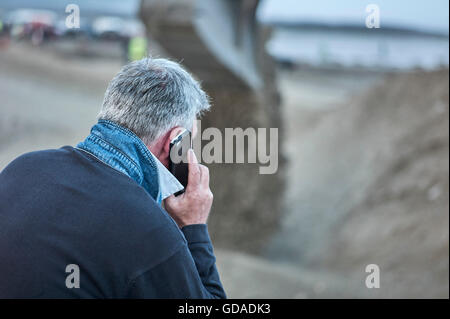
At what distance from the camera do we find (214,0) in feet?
21.4

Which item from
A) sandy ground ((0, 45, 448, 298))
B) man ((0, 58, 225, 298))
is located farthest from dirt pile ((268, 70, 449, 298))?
man ((0, 58, 225, 298))

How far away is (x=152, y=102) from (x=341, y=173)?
9015mm

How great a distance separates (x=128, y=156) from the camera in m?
1.62

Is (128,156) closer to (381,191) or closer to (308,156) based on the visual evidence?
(381,191)

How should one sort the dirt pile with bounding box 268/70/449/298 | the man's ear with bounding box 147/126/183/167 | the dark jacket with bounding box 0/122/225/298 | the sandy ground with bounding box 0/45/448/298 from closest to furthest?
the dark jacket with bounding box 0/122/225/298, the man's ear with bounding box 147/126/183/167, the sandy ground with bounding box 0/45/448/298, the dirt pile with bounding box 268/70/449/298

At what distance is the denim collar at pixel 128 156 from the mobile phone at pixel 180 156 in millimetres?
35

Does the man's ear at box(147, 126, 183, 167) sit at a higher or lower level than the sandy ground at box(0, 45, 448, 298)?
lower

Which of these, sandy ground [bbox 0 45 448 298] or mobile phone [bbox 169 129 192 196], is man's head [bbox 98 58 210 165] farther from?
sandy ground [bbox 0 45 448 298]

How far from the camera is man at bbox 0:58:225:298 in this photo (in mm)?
1436

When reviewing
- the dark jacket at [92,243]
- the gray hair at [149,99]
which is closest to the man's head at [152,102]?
A: the gray hair at [149,99]

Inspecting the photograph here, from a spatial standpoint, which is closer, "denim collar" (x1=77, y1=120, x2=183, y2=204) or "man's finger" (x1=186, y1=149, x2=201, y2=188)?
"denim collar" (x1=77, y1=120, x2=183, y2=204)

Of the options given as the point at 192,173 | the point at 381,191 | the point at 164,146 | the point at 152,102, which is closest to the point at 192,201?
the point at 192,173

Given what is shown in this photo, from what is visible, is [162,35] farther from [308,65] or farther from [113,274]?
[308,65]

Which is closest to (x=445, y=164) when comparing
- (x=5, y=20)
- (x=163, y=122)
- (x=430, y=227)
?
(x=430, y=227)
